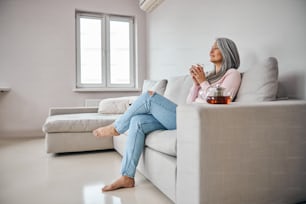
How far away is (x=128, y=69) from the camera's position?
13.9 feet

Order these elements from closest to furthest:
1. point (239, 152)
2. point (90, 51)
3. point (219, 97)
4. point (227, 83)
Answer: point (239, 152) → point (219, 97) → point (227, 83) → point (90, 51)

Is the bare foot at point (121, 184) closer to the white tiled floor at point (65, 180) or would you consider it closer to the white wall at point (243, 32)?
the white tiled floor at point (65, 180)

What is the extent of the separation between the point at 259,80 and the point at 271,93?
10 cm

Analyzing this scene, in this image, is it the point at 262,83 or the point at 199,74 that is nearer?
the point at 262,83

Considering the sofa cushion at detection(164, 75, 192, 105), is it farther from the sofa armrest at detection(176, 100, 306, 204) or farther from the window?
the window

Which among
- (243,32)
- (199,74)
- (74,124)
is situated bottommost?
(74,124)

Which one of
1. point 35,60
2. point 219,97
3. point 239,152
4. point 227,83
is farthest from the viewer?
point 35,60

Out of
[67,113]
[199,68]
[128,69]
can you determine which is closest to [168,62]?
[128,69]

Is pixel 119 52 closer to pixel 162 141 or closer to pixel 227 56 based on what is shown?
pixel 227 56

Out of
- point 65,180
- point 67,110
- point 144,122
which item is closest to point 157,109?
point 144,122

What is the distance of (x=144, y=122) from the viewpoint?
155 centimetres

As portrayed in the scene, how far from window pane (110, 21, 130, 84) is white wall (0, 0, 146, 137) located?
0.49 meters

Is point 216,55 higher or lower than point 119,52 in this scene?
lower

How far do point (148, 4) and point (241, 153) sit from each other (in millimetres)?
3230
